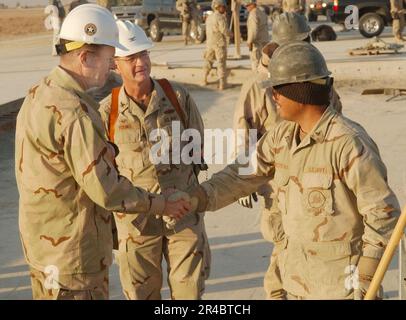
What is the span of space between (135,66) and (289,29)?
1.39 meters

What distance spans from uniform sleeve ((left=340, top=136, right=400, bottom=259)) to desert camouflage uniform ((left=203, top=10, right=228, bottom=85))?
14.5m

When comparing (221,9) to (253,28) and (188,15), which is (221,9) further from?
(188,15)

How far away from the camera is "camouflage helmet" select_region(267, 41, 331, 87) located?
4.00m

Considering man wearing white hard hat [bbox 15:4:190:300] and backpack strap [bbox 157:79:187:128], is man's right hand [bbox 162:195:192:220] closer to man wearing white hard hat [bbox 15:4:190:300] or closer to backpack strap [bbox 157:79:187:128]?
man wearing white hard hat [bbox 15:4:190:300]

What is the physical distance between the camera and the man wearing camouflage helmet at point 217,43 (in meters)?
18.3

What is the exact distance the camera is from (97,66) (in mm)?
4250

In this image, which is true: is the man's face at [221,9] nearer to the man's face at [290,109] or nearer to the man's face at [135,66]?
the man's face at [135,66]

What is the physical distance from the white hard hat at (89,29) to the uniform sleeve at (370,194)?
1323 millimetres

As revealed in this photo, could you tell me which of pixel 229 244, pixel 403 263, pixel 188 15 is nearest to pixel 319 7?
pixel 188 15

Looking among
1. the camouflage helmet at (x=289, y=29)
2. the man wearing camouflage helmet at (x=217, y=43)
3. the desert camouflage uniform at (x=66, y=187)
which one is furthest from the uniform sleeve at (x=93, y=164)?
the man wearing camouflage helmet at (x=217, y=43)

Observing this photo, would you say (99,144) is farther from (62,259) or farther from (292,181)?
(292,181)
